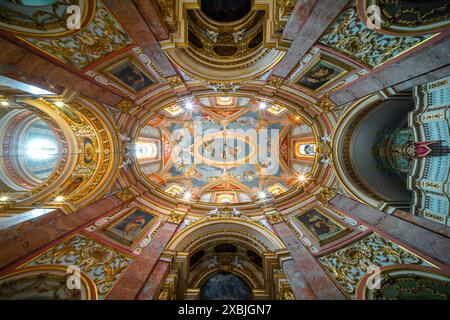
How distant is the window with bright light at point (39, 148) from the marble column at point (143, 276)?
7812 mm

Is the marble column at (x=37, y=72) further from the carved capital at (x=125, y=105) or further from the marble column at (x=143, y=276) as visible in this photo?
the marble column at (x=143, y=276)

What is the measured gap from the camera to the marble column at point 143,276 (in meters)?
6.37

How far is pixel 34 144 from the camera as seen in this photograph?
10680 millimetres

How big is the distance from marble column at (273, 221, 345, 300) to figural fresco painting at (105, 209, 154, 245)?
22.4ft

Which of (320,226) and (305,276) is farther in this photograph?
(320,226)

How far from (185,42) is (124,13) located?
2.01 m

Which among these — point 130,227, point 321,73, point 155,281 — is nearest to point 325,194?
point 321,73

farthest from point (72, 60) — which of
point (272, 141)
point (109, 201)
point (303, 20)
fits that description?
point (272, 141)

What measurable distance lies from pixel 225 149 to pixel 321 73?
1130 cm

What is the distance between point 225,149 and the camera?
17.6m

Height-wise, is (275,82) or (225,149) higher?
(275,82)

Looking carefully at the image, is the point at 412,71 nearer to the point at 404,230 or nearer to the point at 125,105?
the point at 404,230

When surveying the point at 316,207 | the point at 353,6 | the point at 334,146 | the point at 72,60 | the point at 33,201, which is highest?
the point at 353,6
